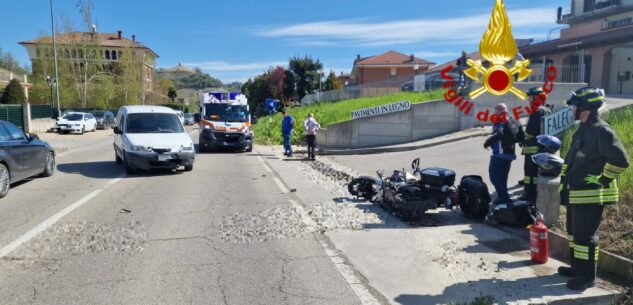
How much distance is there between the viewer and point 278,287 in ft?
15.2

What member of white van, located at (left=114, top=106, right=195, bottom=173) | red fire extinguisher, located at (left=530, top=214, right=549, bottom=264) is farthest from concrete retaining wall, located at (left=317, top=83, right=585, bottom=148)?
red fire extinguisher, located at (left=530, top=214, right=549, bottom=264)

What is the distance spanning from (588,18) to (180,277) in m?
54.9

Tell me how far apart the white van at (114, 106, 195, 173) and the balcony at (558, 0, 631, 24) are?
4628 centimetres

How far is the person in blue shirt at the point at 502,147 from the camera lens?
23.8 feet

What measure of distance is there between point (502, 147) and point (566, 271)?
2.91 metres

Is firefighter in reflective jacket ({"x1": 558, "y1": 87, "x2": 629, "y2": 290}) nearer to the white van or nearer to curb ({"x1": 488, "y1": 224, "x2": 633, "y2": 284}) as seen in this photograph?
curb ({"x1": 488, "y1": 224, "x2": 633, "y2": 284})

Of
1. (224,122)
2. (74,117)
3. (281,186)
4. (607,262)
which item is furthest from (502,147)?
(74,117)

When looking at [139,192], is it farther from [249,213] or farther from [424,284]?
[424,284]

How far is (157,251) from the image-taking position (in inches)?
226

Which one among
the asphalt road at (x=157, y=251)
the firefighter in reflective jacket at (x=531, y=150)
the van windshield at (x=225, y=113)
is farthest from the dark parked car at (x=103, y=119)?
the firefighter in reflective jacket at (x=531, y=150)

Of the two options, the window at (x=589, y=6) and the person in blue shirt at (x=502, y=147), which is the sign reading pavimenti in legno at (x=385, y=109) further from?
the window at (x=589, y=6)

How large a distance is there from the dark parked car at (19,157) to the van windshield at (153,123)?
2193mm

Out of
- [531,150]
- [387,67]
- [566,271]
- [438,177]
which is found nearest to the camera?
[566,271]

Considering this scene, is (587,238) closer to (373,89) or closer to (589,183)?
(589,183)
